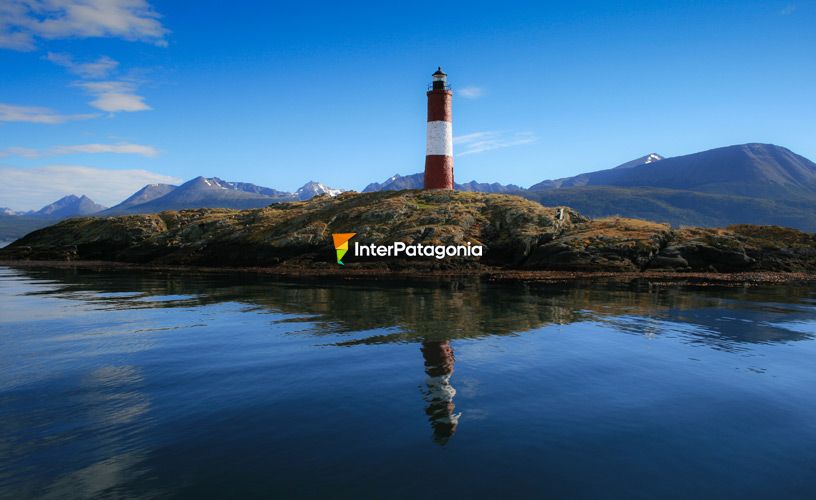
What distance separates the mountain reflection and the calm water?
0.25 m

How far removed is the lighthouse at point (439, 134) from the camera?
73875 mm

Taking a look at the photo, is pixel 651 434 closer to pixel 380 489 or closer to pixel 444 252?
pixel 380 489

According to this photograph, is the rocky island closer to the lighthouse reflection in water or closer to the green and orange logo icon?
the green and orange logo icon

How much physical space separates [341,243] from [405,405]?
170ft

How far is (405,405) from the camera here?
14086 millimetres

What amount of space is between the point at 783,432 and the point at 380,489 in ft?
33.1

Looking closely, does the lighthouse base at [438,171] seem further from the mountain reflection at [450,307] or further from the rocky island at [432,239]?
the mountain reflection at [450,307]

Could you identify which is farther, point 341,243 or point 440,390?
point 341,243

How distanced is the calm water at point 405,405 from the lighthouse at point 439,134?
49.8 m

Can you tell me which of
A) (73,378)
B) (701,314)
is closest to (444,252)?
(701,314)

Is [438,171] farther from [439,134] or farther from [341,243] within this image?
[341,243]

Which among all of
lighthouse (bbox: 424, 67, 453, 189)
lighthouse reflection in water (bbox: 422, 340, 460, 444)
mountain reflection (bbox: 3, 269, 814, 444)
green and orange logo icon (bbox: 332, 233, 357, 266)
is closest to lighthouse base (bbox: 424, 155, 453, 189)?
lighthouse (bbox: 424, 67, 453, 189)

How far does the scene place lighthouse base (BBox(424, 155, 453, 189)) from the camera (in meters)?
77.6

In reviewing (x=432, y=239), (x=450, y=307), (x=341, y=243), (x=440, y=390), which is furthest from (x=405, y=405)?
(x=341, y=243)
